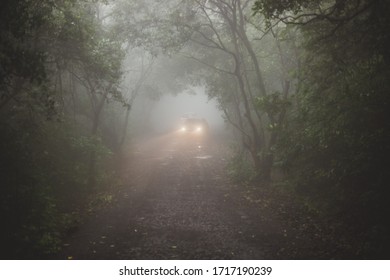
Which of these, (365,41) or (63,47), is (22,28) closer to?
(63,47)

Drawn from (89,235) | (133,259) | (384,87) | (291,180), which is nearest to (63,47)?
(89,235)

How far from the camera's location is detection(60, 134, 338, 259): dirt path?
24.0 ft

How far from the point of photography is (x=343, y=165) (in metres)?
9.05

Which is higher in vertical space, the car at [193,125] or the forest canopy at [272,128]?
the car at [193,125]

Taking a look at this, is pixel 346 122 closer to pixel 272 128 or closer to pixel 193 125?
pixel 272 128

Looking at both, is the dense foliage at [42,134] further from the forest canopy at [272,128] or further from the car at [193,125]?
the car at [193,125]

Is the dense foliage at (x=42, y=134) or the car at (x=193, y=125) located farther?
the car at (x=193, y=125)

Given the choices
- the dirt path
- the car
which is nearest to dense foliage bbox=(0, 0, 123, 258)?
the dirt path

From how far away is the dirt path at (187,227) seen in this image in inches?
288

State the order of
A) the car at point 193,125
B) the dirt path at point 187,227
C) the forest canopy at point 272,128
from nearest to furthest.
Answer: the dirt path at point 187,227 < the forest canopy at point 272,128 < the car at point 193,125

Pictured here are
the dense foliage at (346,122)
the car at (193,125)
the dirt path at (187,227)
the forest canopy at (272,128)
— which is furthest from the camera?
the car at (193,125)

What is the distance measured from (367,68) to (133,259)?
24.7ft

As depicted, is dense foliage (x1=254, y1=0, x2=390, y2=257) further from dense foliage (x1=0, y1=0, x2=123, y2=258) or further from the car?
the car

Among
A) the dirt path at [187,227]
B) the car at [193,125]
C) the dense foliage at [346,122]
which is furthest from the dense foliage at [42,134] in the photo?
the car at [193,125]
